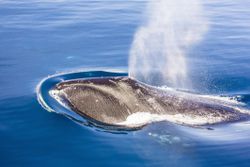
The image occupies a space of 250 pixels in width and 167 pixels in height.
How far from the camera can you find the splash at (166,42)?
16.9 metres

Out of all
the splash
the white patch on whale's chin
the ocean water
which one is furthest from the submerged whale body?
the splash

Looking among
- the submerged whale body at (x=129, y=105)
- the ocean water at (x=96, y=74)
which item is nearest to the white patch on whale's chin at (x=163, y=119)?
the submerged whale body at (x=129, y=105)

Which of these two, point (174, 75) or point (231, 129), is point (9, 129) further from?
point (174, 75)

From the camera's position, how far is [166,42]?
23422 mm

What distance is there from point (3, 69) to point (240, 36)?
13.5 meters

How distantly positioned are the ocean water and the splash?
1.68ft

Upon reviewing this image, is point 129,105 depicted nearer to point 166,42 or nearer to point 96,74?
point 96,74

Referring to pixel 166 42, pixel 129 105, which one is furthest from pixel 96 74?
pixel 166 42

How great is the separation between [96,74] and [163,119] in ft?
15.1

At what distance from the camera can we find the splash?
55.6 feet

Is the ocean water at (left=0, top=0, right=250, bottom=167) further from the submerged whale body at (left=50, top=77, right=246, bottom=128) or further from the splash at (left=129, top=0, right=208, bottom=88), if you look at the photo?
the splash at (left=129, top=0, right=208, bottom=88)

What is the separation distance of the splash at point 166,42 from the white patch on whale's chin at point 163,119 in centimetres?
417

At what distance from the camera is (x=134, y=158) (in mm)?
10031

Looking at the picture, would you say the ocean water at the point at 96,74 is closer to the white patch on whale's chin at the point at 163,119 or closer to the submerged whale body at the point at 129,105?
the white patch on whale's chin at the point at 163,119
